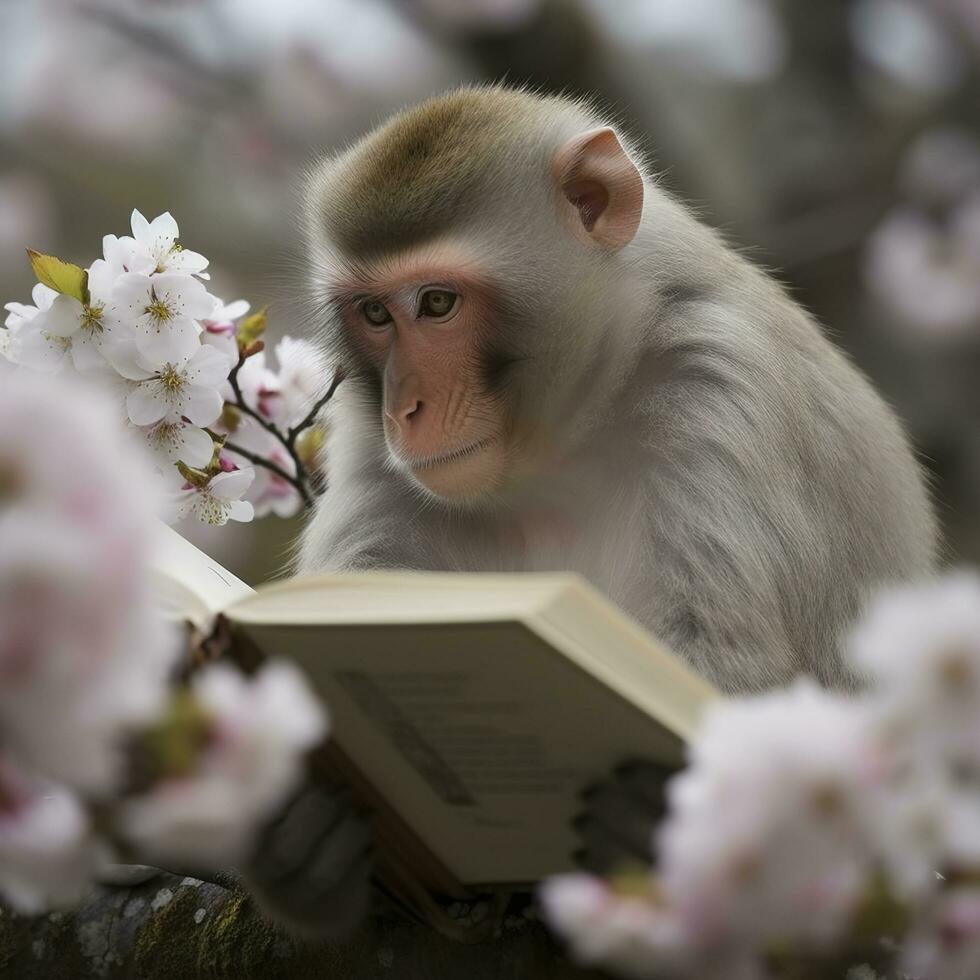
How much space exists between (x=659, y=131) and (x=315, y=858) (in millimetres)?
4724

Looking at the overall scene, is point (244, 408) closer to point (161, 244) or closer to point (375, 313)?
point (375, 313)

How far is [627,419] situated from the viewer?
269 centimetres

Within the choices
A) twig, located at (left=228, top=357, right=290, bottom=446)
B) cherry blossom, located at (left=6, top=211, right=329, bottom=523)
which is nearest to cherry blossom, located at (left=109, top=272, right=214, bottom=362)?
cherry blossom, located at (left=6, top=211, right=329, bottom=523)

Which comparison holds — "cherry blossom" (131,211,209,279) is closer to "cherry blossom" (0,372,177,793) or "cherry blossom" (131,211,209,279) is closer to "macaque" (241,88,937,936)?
"macaque" (241,88,937,936)

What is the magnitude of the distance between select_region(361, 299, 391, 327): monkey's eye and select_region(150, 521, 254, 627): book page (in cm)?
95

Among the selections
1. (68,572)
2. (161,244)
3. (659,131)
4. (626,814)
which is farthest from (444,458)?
(659,131)

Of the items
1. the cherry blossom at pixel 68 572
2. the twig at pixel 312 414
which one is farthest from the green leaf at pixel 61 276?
the cherry blossom at pixel 68 572

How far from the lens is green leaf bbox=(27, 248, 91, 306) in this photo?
96.0 inches

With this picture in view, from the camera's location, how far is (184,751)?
1.20 m

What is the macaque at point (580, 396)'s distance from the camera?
2551 mm

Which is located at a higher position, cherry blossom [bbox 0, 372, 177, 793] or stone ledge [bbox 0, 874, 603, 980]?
cherry blossom [bbox 0, 372, 177, 793]

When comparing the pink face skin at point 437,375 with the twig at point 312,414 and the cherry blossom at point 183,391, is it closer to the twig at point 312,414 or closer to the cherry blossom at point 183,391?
the twig at point 312,414

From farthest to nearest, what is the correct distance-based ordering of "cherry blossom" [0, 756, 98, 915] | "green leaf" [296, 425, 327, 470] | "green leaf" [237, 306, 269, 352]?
"green leaf" [296, 425, 327, 470] → "green leaf" [237, 306, 269, 352] → "cherry blossom" [0, 756, 98, 915]

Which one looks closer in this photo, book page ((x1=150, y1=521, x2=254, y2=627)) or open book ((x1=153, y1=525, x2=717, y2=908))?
open book ((x1=153, y1=525, x2=717, y2=908))
